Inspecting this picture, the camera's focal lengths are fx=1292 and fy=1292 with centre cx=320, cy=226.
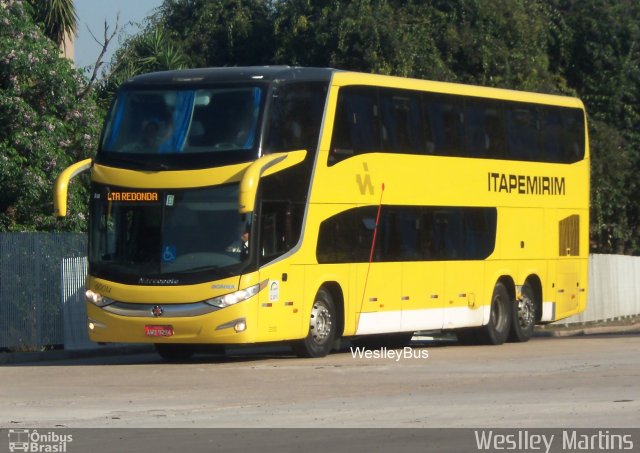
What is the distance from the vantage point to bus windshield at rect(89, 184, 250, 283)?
722 inches

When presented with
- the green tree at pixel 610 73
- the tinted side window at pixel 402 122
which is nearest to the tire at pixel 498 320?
the tinted side window at pixel 402 122

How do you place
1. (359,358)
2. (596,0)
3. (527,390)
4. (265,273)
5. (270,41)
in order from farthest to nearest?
1. (596,0)
2. (270,41)
3. (359,358)
4. (265,273)
5. (527,390)

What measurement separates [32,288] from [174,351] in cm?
342

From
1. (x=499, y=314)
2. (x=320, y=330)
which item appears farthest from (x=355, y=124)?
(x=499, y=314)

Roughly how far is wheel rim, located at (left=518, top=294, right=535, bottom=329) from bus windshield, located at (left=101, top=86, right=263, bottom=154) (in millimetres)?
8829

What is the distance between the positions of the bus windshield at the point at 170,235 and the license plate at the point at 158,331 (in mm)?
717

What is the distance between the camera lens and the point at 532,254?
83.5 feet

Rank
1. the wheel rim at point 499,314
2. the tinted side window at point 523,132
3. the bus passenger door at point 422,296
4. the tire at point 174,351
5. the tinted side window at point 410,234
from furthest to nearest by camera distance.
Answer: the wheel rim at point 499,314 → the tinted side window at point 523,132 → the bus passenger door at point 422,296 → the tire at point 174,351 → the tinted side window at point 410,234

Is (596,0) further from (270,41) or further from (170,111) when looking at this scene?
(170,111)

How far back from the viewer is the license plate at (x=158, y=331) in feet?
60.2

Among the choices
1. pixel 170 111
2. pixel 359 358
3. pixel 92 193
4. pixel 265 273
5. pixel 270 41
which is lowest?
pixel 359 358

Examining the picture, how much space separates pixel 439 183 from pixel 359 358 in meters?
3.67
